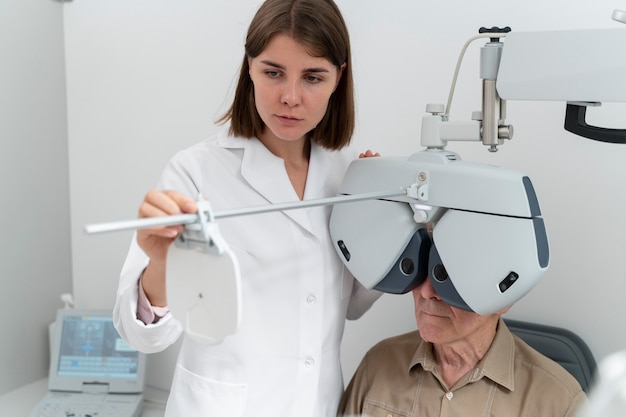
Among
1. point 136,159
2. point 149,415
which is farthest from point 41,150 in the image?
point 149,415

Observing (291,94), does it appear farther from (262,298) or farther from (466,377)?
(466,377)

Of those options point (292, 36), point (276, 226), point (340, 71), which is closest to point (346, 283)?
point (276, 226)

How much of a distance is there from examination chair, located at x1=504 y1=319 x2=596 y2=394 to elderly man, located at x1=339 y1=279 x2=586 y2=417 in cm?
24

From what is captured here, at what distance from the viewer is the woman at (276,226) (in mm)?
1418

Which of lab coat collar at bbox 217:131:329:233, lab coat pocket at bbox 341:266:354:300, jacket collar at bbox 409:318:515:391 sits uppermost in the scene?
lab coat collar at bbox 217:131:329:233

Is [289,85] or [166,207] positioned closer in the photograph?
[166,207]

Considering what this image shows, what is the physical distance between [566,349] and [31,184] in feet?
6.15

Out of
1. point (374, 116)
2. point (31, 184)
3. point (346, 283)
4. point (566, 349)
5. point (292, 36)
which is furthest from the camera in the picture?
point (31, 184)

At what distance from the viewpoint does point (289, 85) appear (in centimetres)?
141

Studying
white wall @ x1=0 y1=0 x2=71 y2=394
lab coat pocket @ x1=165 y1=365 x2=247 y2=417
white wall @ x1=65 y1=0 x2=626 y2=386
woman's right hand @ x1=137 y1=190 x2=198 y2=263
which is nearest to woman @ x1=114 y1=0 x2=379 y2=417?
lab coat pocket @ x1=165 y1=365 x2=247 y2=417

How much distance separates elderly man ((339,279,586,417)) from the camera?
60.4 inches

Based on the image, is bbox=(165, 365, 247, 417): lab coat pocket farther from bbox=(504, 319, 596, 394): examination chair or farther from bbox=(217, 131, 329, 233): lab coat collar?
bbox=(504, 319, 596, 394): examination chair

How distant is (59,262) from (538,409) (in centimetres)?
193

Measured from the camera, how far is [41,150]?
106 inches
